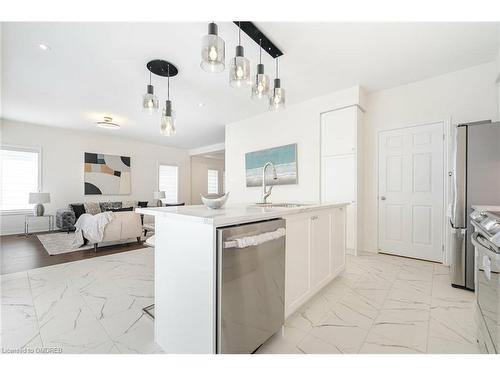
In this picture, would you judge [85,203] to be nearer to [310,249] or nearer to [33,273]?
[33,273]

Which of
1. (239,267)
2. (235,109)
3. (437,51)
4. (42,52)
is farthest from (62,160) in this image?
(437,51)

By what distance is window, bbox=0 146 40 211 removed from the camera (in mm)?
4930

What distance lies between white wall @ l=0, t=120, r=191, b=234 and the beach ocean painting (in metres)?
4.21

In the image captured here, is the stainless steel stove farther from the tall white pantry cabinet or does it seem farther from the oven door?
the tall white pantry cabinet

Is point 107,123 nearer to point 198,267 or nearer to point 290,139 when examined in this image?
point 290,139

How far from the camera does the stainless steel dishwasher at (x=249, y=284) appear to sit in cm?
104

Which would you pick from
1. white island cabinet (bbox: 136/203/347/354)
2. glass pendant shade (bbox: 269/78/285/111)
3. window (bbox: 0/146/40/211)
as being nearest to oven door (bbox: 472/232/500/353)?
white island cabinet (bbox: 136/203/347/354)

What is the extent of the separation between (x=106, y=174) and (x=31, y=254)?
3366 millimetres

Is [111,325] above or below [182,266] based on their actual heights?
below

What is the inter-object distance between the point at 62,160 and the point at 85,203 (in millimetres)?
1304

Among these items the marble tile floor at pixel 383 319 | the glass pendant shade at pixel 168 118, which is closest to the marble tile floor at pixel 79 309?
the marble tile floor at pixel 383 319

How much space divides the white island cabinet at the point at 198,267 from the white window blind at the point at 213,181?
7854mm

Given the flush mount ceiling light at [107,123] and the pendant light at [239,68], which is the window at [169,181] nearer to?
the flush mount ceiling light at [107,123]
